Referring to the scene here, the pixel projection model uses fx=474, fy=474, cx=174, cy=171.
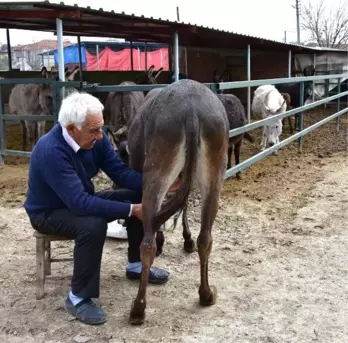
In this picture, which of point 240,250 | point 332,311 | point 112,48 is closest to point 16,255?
point 240,250

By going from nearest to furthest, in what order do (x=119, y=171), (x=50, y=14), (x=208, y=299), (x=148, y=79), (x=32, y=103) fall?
(x=208, y=299) < (x=119, y=171) < (x=50, y=14) < (x=32, y=103) < (x=148, y=79)

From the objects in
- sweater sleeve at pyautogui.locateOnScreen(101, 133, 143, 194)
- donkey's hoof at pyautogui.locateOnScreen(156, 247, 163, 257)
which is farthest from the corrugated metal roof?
donkey's hoof at pyautogui.locateOnScreen(156, 247, 163, 257)

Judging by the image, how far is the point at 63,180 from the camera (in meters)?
2.91

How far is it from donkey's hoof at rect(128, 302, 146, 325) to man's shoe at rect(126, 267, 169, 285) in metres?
0.59

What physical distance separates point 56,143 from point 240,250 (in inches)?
81.0

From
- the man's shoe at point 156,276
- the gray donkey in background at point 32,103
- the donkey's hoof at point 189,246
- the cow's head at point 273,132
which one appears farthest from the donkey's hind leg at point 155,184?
the cow's head at point 273,132

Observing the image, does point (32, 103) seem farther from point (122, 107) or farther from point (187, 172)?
point (187, 172)

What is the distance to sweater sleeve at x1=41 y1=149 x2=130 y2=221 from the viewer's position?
2.91 metres

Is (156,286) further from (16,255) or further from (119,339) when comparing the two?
(16,255)

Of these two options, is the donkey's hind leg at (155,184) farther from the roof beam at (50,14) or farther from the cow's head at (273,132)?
the cow's head at (273,132)

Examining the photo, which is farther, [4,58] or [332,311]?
[4,58]

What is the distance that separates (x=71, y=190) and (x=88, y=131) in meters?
0.39

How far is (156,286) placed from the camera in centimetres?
359

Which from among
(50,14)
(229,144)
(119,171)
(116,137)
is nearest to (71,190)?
(119,171)
